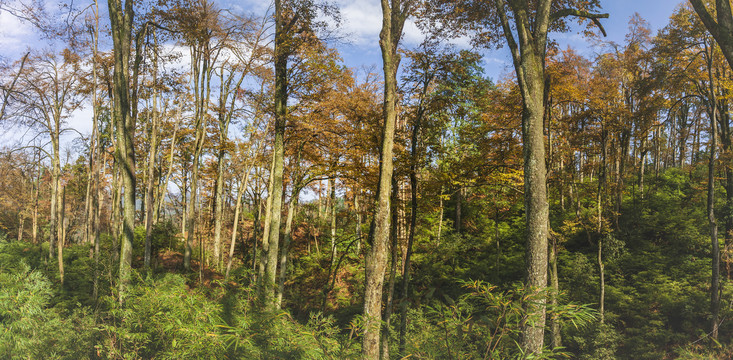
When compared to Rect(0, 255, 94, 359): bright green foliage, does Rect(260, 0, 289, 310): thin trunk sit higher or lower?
higher

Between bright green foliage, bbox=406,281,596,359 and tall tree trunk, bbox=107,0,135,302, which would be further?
tall tree trunk, bbox=107,0,135,302

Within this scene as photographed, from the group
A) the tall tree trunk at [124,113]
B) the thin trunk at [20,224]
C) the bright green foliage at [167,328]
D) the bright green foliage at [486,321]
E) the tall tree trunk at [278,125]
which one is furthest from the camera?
the thin trunk at [20,224]

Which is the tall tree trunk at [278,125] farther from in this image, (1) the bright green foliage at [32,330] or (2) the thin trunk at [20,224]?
(2) the thin trunk at [20,224]

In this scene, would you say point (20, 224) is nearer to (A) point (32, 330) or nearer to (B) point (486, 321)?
(A) point (32, 330)

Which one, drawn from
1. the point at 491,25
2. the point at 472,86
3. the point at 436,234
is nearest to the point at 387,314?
the point at 472,86

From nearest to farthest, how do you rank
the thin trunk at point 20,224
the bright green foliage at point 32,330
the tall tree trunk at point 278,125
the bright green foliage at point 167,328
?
the bright green foliage at point 167,328 → the bright green foliage at point 32,330 → the tall tree trunk at point 278,125 → the thin trunk at point 20,224

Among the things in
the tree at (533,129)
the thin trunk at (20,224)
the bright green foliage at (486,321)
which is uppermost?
the tree at (533,129)

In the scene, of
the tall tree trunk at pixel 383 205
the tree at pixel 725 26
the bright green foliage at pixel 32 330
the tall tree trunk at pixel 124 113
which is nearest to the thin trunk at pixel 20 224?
the tall tree trunk at pixel 124 113

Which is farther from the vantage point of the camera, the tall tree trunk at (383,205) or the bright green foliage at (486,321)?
the tall tree trunk at (383,205)

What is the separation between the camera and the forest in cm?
372

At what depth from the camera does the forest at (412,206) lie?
372cm

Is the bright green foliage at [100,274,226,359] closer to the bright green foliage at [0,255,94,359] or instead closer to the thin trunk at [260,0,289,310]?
the bright green foliage at [0,255,94,359]

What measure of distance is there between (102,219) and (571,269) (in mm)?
36088

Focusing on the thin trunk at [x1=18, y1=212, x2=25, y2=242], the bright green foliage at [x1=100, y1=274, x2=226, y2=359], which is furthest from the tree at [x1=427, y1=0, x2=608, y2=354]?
the thin trunk at [x1=18, y1=212, x2=25, y2=242]
